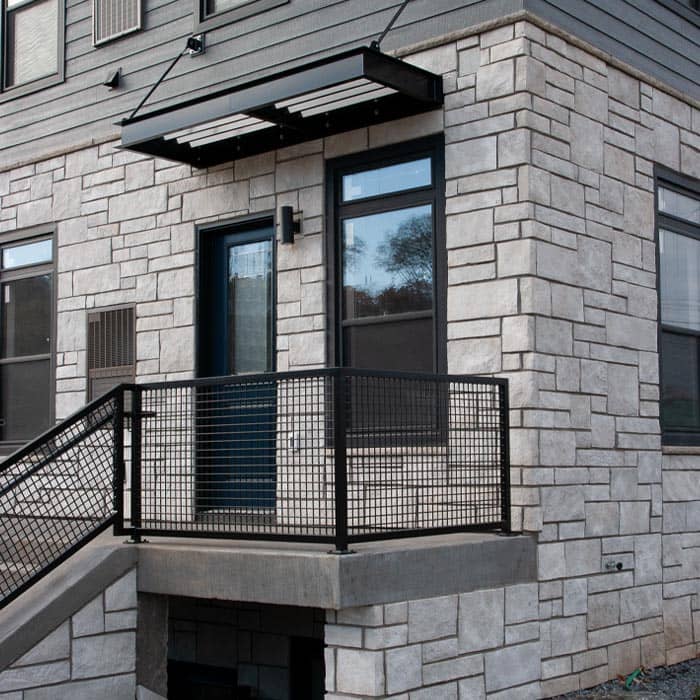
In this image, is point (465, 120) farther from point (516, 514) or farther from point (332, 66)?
point (516, 514)

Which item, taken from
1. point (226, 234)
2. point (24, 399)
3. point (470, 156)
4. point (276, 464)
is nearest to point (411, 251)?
point (470, 156)

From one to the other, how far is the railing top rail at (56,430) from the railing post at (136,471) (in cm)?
17

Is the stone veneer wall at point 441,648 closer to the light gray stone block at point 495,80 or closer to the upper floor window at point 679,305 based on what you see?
the upper floor window at point 679,305

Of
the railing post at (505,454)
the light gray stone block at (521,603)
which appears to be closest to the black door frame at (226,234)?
the railing post at (505,454)

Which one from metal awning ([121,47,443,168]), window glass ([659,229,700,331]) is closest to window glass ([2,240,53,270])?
metal awning ([121,47,443,168])

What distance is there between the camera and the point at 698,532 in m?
8.24

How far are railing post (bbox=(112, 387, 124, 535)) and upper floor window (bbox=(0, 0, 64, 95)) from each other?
4.51 meters

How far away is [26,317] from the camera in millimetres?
10164

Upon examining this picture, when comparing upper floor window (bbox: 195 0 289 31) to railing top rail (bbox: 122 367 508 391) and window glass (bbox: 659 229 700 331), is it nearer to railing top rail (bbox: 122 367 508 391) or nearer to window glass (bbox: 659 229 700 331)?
railing top rail (bbox: 122 367 508 391)

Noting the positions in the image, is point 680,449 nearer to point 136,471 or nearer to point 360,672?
point 360,672

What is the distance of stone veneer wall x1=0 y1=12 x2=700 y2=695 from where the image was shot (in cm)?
689

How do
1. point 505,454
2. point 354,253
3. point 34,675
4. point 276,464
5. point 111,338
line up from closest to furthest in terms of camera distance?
point 34,675, point 276,464, point 505,454, point 354,253, point 111,338

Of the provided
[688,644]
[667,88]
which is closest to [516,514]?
[688,644]

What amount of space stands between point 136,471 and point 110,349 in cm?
268
